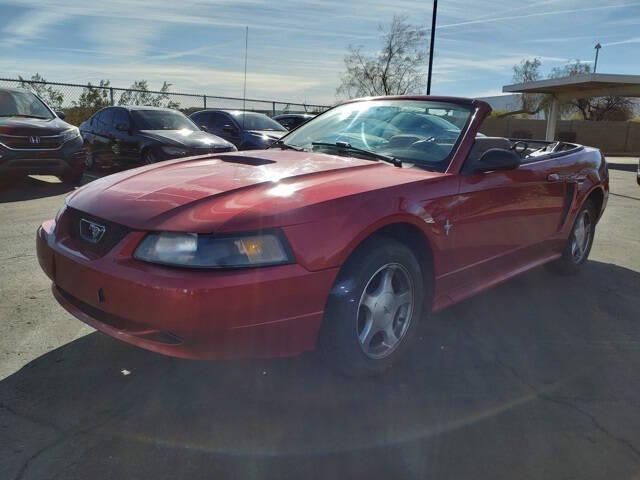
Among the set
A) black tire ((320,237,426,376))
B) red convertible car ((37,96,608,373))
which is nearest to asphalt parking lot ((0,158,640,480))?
black tire ((320,237,426,376))

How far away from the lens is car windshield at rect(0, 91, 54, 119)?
342 inches

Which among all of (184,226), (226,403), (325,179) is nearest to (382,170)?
(325,179)

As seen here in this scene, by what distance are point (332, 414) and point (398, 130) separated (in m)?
2.01

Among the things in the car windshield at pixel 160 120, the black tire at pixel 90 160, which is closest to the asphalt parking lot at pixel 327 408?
the car windshield at pixel 160 120

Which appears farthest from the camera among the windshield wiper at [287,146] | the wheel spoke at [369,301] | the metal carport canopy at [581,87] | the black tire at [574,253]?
the metal carport canopy at [581,87]

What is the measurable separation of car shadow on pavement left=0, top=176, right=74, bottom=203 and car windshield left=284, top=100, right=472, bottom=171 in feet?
18.1

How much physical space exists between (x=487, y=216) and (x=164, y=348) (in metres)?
2.14

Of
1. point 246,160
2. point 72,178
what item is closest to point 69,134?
point 72,178

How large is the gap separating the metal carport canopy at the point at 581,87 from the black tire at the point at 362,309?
23.2 metres

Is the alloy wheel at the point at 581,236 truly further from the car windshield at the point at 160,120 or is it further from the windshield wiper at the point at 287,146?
the car windshield at the point at 160,120

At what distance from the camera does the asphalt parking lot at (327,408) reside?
2.22m

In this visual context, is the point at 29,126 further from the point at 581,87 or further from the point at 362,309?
the point at 581,87

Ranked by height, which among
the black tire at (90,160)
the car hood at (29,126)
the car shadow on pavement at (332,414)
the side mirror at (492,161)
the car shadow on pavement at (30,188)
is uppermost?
the car hood at (29,126)

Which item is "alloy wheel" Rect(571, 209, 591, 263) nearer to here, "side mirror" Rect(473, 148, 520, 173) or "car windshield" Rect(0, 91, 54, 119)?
"side mirror" Rect(473, 148, 520, 173)
